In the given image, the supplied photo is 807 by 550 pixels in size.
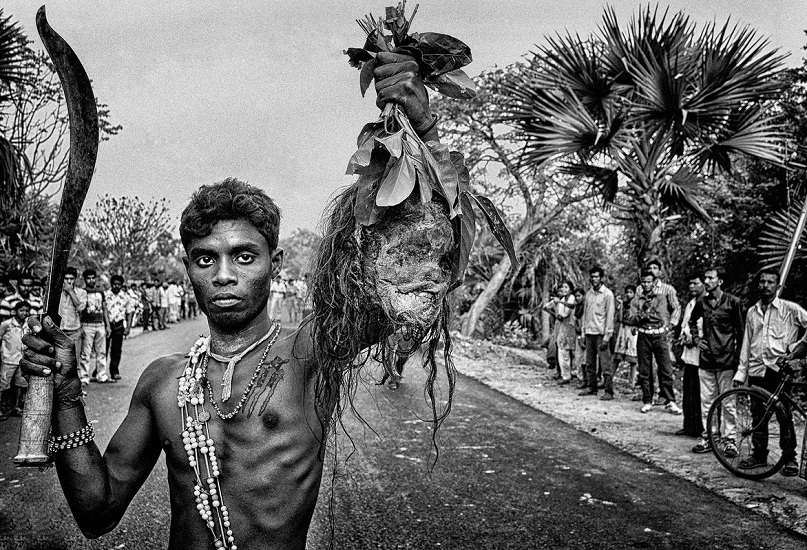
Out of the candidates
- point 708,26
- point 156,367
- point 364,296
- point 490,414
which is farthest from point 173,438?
point 708,26

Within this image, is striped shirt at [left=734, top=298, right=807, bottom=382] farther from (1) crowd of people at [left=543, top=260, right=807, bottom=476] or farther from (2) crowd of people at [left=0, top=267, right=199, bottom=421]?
(2) crowd of people at [left=0, top=267, right=199, bottom=421]

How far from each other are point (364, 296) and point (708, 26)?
30.6ft

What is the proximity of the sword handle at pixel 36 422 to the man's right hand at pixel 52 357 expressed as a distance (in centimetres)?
3

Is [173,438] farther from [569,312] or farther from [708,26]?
[569,312]

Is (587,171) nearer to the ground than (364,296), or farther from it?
farther from it

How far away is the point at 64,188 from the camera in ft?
5.65

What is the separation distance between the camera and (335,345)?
1696 mm

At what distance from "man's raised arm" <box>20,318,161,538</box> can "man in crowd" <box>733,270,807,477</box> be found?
220 inches

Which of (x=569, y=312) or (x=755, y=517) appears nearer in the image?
(x=755, y=517)

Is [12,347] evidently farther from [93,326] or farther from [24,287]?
[93,326]

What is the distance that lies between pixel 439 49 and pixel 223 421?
1.12 m

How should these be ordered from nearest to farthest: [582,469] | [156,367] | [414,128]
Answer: [414,128]
[156,367]
[582,469]

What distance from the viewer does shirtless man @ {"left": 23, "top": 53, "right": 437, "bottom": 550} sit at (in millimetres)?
1873

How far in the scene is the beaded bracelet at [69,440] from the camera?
5.81ft
